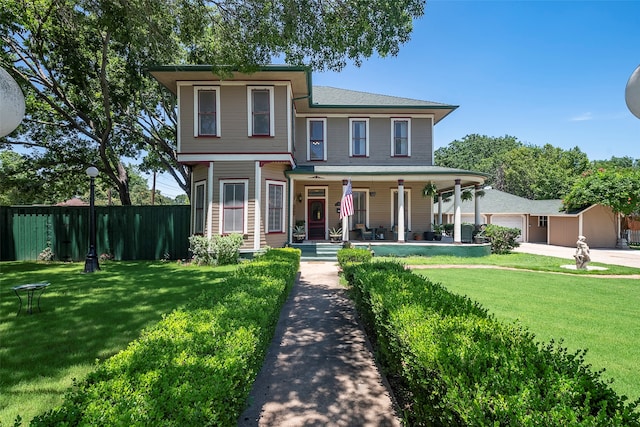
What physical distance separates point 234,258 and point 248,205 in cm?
220

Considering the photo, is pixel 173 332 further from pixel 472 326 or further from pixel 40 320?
pixel 40 320

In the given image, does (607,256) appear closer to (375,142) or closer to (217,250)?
(375,142)

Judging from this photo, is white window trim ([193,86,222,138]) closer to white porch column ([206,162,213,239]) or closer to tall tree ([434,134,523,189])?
white porch column ([206,162,213,239])

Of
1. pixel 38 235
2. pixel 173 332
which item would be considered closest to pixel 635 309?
pixel 173 332

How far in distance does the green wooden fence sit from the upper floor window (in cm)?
357

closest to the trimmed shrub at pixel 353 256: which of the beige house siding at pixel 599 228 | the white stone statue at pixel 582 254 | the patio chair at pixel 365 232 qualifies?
the patio chair at pixel 365 232

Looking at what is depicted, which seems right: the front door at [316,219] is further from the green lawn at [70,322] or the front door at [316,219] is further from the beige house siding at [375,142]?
the green lawn at [70,322]

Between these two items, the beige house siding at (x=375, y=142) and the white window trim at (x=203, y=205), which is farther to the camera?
the beige house siding at (x=375, y=142)

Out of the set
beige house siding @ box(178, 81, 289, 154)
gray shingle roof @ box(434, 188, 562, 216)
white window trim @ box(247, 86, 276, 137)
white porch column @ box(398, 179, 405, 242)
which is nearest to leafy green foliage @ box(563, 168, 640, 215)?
gray shingle roof @ box(434, 188, 562, 216)

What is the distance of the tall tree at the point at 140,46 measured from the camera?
725 centimetres

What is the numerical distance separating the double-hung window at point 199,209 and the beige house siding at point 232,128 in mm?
1615

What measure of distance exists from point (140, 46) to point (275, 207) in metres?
7.30

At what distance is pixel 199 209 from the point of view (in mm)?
13164

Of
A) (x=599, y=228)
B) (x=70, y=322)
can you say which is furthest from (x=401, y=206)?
(x=599, y=228)
